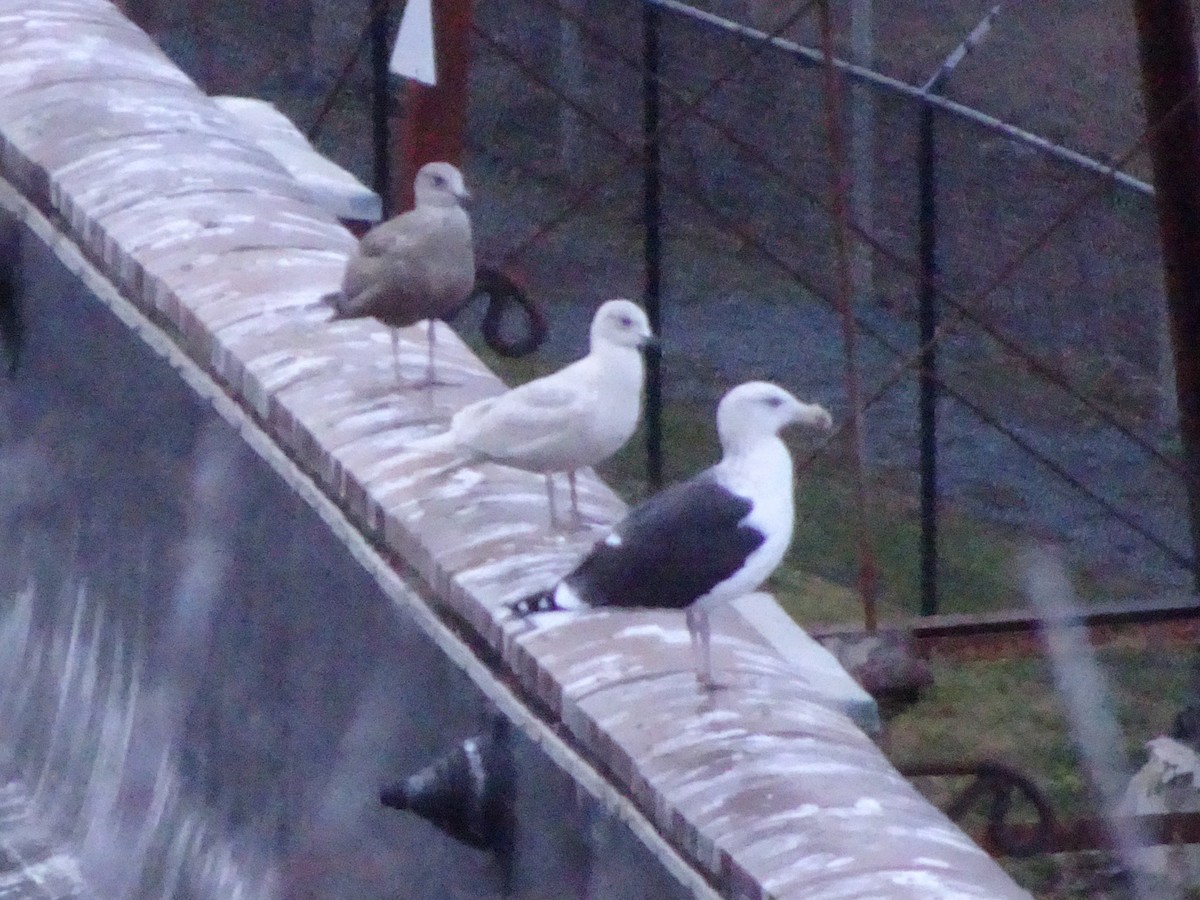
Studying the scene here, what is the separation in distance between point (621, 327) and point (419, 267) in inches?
21.9

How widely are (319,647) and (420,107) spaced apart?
271 cm

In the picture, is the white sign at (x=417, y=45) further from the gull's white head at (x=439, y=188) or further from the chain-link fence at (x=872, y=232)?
the chain-link fence at (x=872, y=232)

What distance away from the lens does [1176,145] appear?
5703 mm

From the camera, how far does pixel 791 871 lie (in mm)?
2479

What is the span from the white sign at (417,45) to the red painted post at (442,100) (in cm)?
25

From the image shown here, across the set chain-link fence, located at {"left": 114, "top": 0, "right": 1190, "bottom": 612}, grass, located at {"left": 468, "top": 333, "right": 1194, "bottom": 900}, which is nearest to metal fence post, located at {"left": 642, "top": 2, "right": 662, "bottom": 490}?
chain-link fence, located at {"left": 114, "top": 0, "right": 1190, "bottom": 612}

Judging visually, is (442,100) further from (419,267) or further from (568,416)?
(568,416)

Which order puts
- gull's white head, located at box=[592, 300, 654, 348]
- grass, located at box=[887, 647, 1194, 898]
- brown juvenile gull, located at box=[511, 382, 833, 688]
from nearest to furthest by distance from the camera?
brown juvenile gull, located at box=[511, 382, 833, 688], gull's white head, located at box=[592, 300, 654, 348], grass, located at box=[887, 647, 1194, 898]

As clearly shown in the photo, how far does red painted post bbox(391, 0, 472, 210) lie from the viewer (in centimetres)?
591

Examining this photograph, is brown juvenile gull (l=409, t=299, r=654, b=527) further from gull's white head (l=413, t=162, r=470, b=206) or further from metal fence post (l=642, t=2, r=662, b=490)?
metal fence post (l=642, t=2, r=662, b=490)

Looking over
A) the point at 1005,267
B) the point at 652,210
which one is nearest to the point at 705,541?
the point at 1005,267

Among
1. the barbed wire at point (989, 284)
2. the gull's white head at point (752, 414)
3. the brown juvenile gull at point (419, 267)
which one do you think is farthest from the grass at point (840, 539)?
the gull's white head at point (752, 414)

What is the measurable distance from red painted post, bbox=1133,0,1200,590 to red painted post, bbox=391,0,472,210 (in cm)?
158

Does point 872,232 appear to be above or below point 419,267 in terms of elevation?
below
